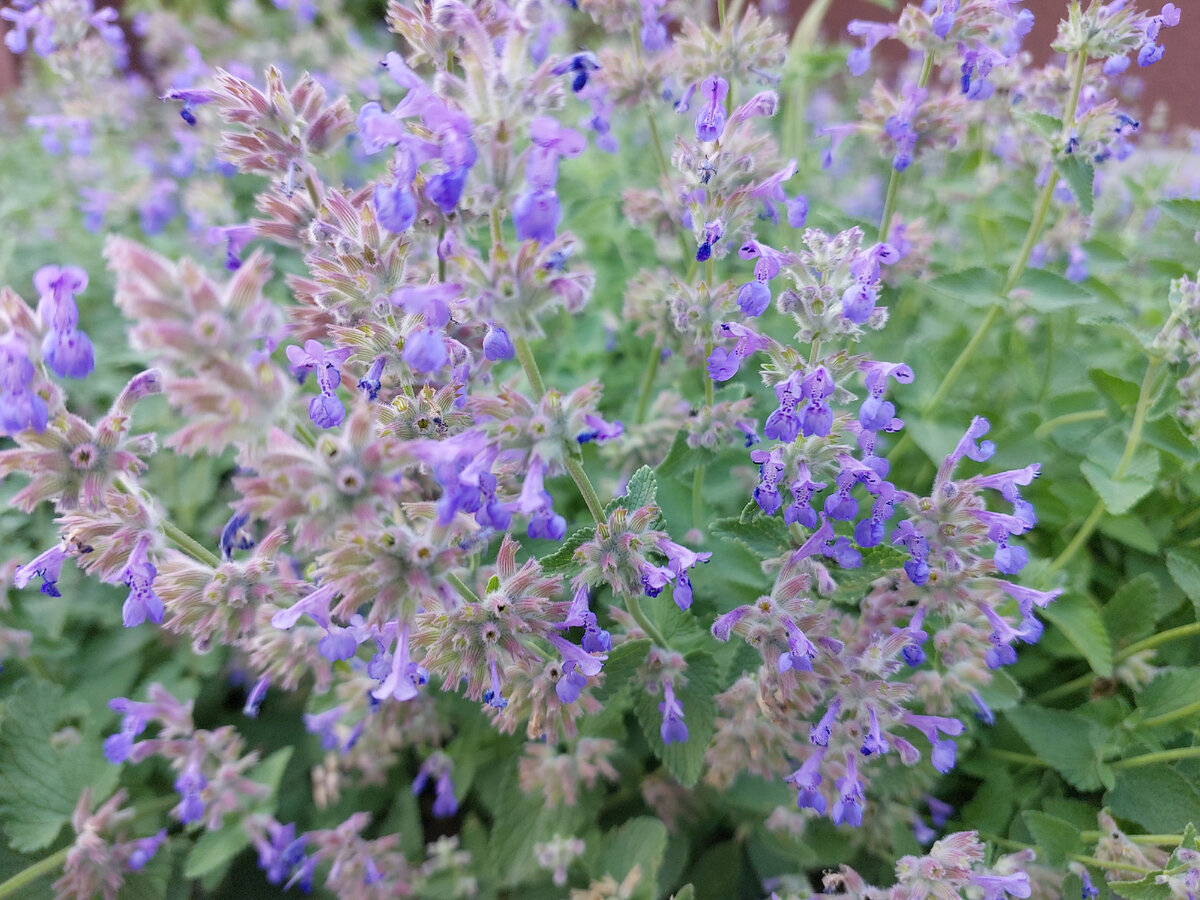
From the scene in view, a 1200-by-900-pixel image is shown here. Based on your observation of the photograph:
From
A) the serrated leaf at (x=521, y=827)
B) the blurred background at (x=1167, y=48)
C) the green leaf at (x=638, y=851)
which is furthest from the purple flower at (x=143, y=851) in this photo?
the blurred background at (x=1167, y=48)

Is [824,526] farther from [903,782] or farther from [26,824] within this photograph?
[26,824]

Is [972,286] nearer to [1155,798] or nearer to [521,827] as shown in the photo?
[1155,798]

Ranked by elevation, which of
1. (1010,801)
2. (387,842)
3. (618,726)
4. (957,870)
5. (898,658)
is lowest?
(387,842)

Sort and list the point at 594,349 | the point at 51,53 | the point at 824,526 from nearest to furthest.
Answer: the point at 824,526
the point at 594,349
the point at 51,53

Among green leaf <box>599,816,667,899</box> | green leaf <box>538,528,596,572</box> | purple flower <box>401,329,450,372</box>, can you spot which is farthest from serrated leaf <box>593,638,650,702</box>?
purple flower <box>401,329,450,372</box>

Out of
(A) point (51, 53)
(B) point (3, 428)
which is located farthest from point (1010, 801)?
(A) point (51, 53)

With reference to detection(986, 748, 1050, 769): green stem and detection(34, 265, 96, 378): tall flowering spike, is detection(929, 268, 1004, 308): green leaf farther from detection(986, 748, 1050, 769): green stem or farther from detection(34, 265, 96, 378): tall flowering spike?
detection(34, 265, 96, 378): tall flowering spike

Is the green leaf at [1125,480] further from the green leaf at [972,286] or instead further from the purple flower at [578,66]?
the purple flower at [578,66]
